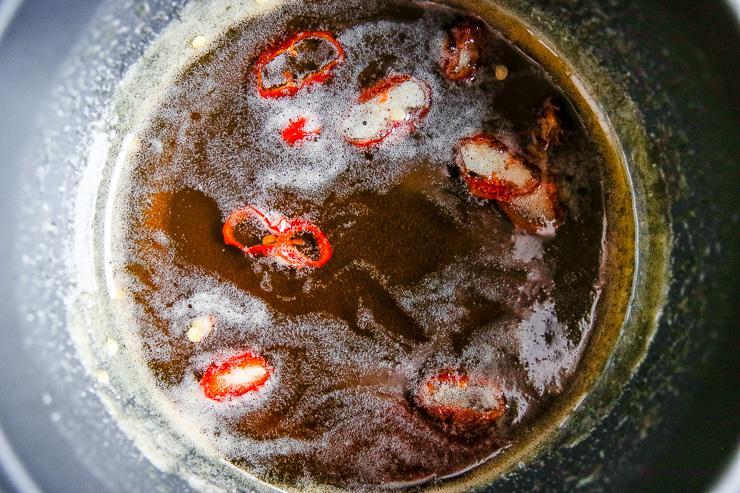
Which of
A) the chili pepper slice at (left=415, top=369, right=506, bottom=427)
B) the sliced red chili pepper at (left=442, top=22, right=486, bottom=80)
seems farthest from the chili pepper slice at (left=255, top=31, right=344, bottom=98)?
the chili pepper slice at (left=415, top=369, right=506, bottom=427)

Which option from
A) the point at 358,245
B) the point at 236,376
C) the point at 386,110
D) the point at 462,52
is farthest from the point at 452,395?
the point at 462,52

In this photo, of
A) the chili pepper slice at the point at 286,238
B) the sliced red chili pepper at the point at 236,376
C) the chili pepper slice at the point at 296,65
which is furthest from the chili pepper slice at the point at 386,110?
the sliced red chili pepper at the point at 236,376

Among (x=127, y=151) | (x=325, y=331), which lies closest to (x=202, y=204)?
(x=127, y=151)

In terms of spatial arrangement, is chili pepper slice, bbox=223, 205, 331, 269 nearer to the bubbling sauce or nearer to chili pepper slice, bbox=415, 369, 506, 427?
the bubbling sauce

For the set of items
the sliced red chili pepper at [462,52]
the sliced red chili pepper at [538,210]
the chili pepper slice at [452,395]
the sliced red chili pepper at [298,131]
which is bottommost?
A: the chili pepper slice at [452,395]

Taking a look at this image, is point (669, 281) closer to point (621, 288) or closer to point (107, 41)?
point (621, 288)

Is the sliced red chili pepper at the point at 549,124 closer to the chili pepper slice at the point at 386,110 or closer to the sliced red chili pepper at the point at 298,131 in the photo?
the chili pepper slice at the point at 386,110
